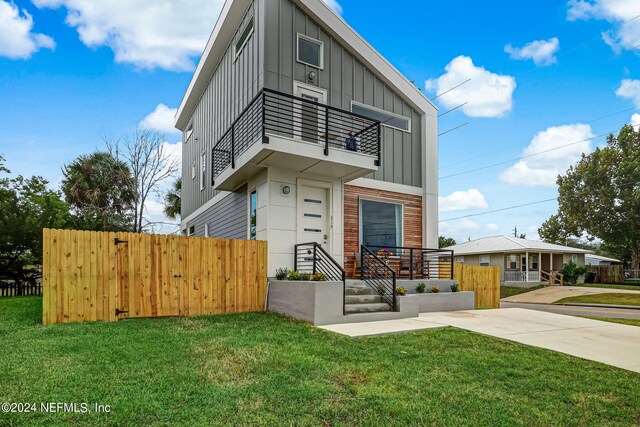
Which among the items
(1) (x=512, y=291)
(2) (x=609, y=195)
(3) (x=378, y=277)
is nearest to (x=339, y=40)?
(3) (x=378, y=277)

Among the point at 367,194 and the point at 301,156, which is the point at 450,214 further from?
the point at 301,156

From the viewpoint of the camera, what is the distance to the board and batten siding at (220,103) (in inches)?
396

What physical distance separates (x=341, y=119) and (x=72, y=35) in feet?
34.3

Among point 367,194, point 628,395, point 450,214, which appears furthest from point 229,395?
point 450,214

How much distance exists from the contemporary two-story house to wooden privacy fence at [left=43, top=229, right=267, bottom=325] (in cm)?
86

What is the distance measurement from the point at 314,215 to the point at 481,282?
24.5ft

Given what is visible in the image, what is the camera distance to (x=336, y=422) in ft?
9.77

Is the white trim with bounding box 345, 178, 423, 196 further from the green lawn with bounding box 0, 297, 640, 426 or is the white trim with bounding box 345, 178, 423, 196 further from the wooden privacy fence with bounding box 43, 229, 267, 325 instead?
the green lawn with bounding box 0, 297, 640, 426

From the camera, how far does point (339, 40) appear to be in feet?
35.6

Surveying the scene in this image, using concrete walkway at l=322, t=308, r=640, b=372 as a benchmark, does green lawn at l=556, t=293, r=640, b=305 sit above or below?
below

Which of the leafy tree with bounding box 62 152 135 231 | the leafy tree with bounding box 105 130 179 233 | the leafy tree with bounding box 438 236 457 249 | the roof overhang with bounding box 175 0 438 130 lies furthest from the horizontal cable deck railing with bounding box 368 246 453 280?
the leafy tree with bounding box 438 236 457 249

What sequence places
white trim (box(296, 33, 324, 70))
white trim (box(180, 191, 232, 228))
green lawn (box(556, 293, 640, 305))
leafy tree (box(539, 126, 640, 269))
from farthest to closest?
1. leafy tree (box(539, 126, 640, 269))
2. green lawn (box(556, 293, 640, 305))
3. white trim (box(180, 191, 232, 228))
4. white trim (box(296, 33, 324, 70))

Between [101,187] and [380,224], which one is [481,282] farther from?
[101,187]

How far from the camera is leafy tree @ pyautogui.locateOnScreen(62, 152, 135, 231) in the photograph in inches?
882
